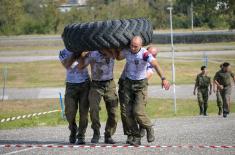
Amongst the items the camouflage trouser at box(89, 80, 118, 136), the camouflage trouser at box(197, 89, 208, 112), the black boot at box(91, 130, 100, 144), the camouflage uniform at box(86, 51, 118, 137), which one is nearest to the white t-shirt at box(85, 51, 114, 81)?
the camouflage uniform at box(86, 51, 118, 137)

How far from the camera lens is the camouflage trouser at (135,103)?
1039 centimetres

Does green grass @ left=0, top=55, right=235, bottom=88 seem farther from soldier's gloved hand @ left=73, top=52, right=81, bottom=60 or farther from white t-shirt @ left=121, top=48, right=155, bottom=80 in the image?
white t-shirt @ left=121, top=48, right=155, bottom=80

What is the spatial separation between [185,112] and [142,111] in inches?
422

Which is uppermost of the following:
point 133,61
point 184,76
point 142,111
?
point 133,61

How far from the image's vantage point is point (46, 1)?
83.4m

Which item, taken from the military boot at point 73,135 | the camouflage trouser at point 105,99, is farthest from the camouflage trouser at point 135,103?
the military boot at point 73,135

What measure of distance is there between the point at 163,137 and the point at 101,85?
173cm

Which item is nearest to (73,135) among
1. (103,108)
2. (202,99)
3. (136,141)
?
(136,141)

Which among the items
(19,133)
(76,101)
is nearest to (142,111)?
(76,101)

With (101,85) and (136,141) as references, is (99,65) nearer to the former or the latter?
(101,85)

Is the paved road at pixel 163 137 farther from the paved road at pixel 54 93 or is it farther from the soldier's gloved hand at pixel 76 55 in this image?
the paved road at pixel 54 93

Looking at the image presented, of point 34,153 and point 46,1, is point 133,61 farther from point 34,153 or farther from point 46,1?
point 46,1

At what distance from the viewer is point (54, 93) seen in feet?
90.1

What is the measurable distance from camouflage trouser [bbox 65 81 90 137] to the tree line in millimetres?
45593
